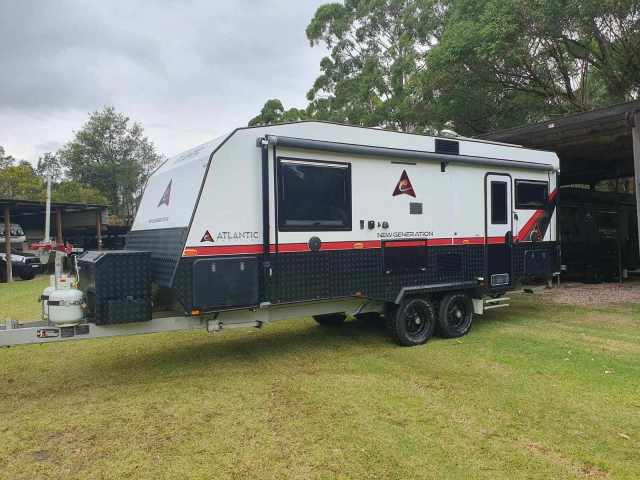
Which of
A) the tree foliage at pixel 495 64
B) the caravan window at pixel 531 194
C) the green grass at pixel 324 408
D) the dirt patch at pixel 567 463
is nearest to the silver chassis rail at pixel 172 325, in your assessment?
the green grass at pixel 324 408

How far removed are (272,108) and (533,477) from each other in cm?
2837

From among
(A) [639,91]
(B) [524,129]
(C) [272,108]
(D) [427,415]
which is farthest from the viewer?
(C) [272,108]

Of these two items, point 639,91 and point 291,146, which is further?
point 639,91

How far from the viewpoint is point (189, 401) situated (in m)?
4.71

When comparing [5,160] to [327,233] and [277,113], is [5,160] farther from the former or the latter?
[327,233]

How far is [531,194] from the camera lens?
809 centimetres

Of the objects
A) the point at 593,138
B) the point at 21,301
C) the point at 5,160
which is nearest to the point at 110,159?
the point at 5,160

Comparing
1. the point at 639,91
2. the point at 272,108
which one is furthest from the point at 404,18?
the point at 639,91

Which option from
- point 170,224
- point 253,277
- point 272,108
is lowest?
point 253,277

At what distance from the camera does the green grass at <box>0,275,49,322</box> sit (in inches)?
385

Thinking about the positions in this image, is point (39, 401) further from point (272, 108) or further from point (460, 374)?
point (272, 108)

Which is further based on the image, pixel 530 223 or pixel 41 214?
pixel 41 214

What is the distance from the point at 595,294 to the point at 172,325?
10.3 m

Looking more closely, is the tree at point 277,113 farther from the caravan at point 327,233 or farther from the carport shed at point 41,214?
the caravan at point 327,233
